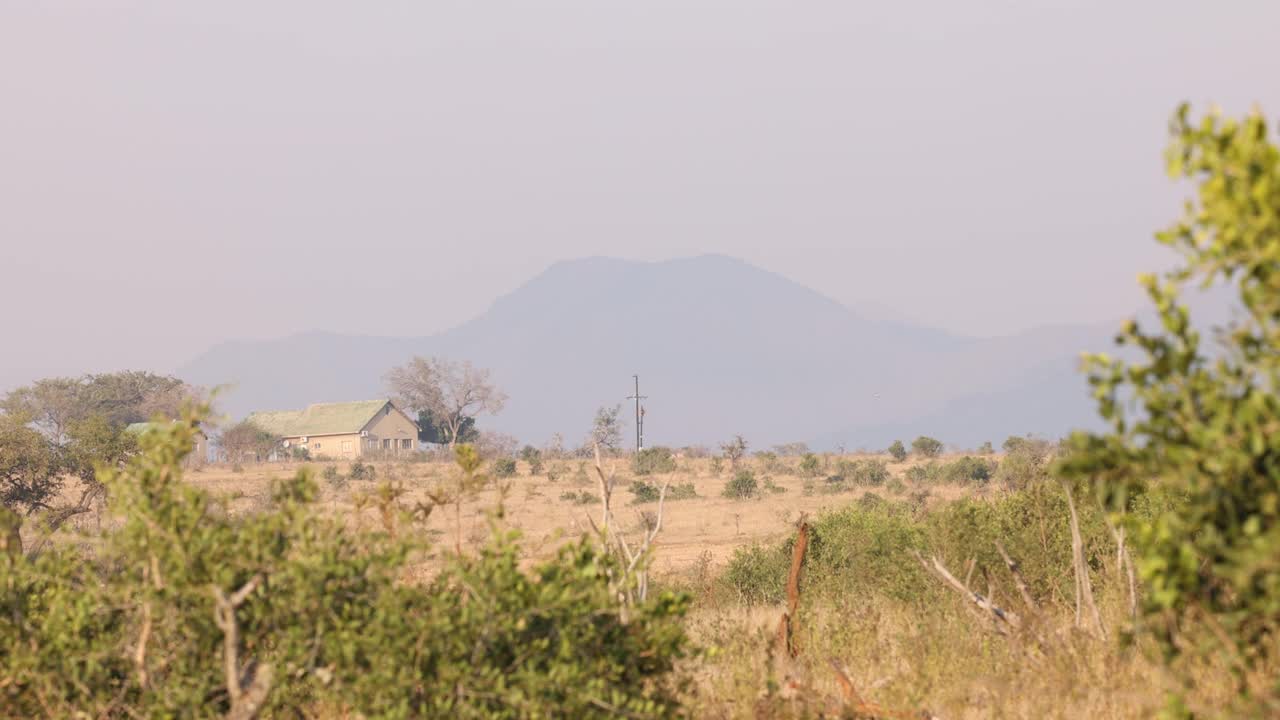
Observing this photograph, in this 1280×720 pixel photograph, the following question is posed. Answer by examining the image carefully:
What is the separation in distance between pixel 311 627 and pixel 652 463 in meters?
60.8

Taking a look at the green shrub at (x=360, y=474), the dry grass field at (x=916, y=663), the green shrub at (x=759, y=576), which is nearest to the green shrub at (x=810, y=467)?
the green shrub at (x=360, y=474)

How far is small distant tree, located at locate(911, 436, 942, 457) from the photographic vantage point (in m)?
70.2

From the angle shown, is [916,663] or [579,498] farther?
[579,498]

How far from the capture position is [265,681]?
17.9ft

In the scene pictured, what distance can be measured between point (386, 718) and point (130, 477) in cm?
171

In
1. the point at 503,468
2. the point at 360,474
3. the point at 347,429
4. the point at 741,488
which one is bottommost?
the point at 741,488

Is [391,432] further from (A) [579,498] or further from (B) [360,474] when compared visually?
(A) [579,498]

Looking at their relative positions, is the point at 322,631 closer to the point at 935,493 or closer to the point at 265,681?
the point at 265,681

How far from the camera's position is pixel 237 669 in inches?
219

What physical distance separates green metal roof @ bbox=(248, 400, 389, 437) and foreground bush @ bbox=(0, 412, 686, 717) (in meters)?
85.5

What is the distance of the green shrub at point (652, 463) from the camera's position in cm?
6500

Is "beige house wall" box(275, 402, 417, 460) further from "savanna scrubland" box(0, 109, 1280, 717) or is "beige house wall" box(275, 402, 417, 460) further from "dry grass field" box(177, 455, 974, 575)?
"savanna scrubland" box(0, 109, 1280, 717)

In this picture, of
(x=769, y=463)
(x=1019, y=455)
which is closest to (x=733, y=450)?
(x=769, y=463)

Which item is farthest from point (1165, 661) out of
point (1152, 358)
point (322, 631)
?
point (322, 631)
